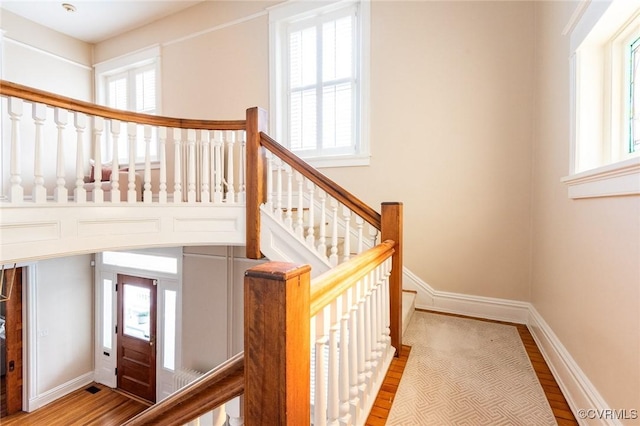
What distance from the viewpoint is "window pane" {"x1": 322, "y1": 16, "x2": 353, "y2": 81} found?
341 centimetres

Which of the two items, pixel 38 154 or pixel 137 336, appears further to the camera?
pixel 137 336

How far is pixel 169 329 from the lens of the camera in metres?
4.64

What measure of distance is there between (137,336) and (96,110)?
4.25 metres

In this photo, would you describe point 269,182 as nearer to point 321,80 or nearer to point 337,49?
point 321,80

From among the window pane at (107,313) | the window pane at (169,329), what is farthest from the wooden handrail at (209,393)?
the window pane at (107,313)

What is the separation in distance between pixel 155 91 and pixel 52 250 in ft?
11.9

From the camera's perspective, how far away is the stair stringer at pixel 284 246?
2.35 meters

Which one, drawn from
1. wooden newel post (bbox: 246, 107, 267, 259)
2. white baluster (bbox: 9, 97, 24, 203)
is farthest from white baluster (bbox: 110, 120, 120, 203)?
wooden newel post (bbox: 246, 107, 267, 259)

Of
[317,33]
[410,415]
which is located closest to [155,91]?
[317,33]

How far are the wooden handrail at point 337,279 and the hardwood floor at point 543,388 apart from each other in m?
0.72

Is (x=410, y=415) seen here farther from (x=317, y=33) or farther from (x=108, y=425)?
(x=108, y=425)

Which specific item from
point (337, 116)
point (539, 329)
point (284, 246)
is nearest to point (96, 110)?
point (284, 246)

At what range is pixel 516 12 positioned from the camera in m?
2.60

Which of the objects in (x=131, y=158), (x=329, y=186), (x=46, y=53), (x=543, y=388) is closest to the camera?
(x=543, y=388)
